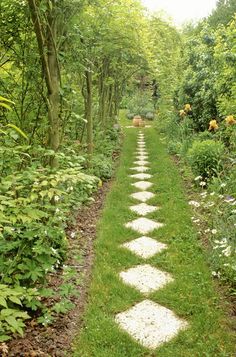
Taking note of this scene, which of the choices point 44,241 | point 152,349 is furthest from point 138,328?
A: point 44,241

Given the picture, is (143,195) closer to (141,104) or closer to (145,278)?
(145,278)

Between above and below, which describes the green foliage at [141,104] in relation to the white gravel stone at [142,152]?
above

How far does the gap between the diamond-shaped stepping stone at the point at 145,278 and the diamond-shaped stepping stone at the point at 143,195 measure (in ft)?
6.66

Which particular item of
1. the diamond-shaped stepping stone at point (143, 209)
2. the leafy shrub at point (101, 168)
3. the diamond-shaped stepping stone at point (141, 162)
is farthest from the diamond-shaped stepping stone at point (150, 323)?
the diamond-shaped stepping stone at point (141, 162)

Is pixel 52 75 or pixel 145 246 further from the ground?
pixel 52 75

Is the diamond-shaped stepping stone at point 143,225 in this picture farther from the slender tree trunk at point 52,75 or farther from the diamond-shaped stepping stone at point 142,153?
the diamond-shaped stepping stone at point 142,153

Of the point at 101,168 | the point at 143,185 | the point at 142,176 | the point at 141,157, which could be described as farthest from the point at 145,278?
the point at 141,157

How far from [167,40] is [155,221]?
30.2 ft

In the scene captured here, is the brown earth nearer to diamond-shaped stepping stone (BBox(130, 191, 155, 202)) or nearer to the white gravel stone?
diamond-shaped stepping stone (BBox(130, 191, 155, 202))

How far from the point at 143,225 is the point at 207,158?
1717mm

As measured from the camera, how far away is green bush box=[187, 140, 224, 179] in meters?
5.41

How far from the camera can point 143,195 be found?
5594mm

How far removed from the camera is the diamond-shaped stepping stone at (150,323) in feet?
8.03

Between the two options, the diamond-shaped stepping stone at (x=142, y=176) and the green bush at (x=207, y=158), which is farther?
the diamond-shaped stepping stone at (x=142, y=176)
